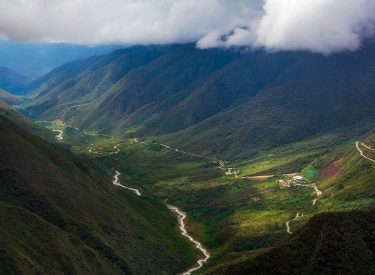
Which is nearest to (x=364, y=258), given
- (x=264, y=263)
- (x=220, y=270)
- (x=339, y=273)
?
(x=339, y=273)

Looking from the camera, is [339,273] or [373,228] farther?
[373,228]

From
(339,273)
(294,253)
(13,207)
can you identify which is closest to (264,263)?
(294,253)

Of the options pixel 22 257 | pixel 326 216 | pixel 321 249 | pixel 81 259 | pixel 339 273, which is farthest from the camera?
pixel 81 259

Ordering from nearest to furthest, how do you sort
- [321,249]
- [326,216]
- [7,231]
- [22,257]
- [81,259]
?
[321,249] < [326,216] < [22,257] < [7,231] < [81,259]

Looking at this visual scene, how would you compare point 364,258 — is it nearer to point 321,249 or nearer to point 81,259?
point 321,249

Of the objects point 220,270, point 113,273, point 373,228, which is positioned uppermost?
point 373,228

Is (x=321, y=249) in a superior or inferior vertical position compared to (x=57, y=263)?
superior

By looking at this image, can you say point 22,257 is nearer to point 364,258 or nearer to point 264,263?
point 264,263
